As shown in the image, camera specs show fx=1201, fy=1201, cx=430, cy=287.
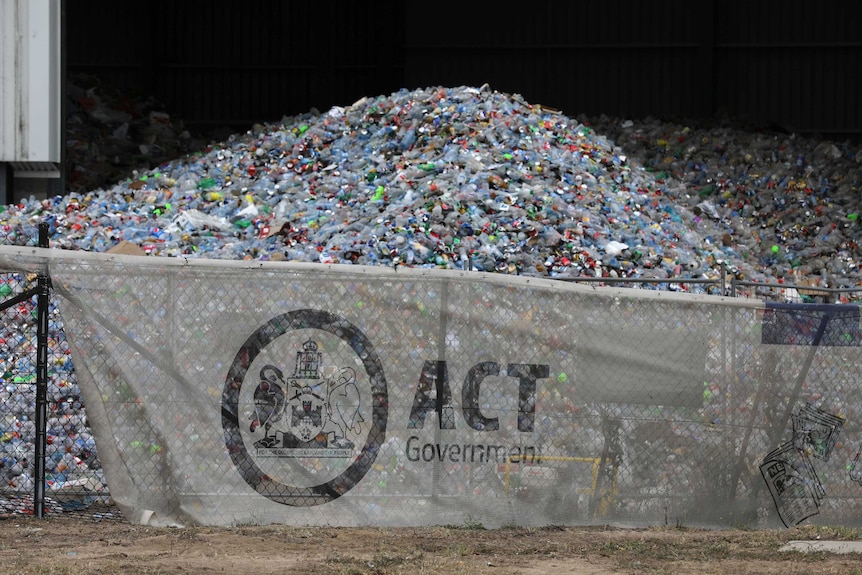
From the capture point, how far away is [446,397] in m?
6.92

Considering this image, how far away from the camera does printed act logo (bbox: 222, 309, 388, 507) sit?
6762mm

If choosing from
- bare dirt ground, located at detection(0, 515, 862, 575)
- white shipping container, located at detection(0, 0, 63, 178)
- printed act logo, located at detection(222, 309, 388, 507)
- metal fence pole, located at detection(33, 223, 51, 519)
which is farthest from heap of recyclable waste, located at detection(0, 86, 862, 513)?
bare dirt ground, located at detection(0, 515, 862, 575)

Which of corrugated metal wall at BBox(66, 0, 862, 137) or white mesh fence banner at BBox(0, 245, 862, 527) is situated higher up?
corrugated metal wall at BBox(66, 0, 862, 137)

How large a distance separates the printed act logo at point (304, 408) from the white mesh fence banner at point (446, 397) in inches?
0.4

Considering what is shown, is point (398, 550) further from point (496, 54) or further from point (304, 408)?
point (496, 54)

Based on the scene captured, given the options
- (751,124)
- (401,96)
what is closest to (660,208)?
(401,96)

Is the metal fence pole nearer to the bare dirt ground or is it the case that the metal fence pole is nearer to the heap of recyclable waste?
the bare dirt ground

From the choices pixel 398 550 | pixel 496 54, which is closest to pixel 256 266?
pixel 398 550

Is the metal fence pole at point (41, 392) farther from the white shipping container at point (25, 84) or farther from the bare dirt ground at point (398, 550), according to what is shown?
the white shipping container at point (25, 84)

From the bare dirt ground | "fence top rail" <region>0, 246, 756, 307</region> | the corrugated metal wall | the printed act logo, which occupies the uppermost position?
the corrugated metal wall

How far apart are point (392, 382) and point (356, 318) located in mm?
420

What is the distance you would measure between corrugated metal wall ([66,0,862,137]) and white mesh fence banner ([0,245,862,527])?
19788mm

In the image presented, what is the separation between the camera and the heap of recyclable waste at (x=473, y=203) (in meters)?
14.6

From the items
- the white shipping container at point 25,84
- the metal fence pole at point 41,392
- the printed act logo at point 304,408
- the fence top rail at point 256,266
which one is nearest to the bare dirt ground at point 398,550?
the metal fence pole at point 41,392
